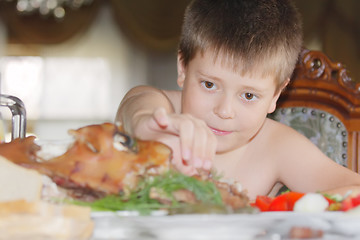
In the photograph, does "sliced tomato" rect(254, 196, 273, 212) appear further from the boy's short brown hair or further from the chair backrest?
the chair backrest

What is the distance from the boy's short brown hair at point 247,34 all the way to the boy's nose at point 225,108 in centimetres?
7

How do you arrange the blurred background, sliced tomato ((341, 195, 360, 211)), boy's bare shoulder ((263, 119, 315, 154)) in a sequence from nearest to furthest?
sliced tomato ((341, 195, 360, 211)) < boy's bare shoulder ((263, 119, 315, 154)) < the blurred background

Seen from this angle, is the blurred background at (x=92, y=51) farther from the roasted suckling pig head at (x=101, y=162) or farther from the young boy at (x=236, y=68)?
the roasted suckling pig head at (x=101, y=162)

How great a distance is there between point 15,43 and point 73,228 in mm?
7605

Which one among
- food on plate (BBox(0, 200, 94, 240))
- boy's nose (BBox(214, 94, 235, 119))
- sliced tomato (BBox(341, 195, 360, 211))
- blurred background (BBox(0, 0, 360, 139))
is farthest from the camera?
blurred background (BBox(0, 0, 360, 139))

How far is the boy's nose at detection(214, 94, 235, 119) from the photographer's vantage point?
0.92 metres

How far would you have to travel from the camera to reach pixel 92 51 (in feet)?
24.7

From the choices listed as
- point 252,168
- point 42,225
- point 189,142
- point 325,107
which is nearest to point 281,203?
point 189,142

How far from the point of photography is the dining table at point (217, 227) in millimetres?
343

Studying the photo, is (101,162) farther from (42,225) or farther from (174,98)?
(174,98)

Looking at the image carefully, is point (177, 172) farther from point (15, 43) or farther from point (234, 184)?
point (15, 43)

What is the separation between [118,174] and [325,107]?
1.42 metres

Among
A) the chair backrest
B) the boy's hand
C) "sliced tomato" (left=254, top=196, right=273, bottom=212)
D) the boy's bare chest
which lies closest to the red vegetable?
"sliced tomato" (left=254, top=196, right=273, bottom=212)

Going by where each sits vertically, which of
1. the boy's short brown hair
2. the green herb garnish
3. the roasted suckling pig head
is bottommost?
the green herb garnish
